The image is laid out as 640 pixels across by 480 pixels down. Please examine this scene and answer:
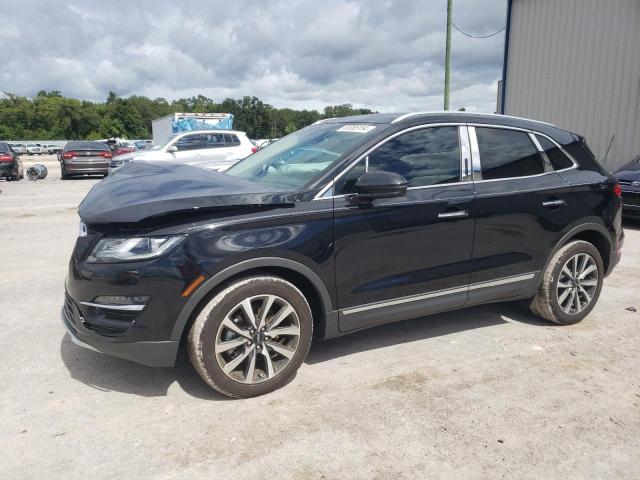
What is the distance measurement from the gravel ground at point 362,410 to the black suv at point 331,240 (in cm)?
32

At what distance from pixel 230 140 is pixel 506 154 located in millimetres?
12074

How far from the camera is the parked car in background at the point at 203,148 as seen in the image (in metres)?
14.3

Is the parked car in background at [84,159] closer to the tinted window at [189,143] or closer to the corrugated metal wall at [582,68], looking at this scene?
the tinted window at [189,143]

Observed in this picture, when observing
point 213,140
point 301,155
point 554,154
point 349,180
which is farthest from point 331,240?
point 213,140

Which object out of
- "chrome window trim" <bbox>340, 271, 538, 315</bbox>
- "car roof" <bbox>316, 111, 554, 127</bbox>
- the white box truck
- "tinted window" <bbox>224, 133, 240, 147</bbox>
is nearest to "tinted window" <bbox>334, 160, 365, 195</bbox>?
"car roof" <bbox>316, 111, 554, 127</bbox>

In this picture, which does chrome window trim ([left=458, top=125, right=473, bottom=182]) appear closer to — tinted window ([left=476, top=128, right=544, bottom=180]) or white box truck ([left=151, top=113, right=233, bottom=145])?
tinted window ([left=476, top=128, right=544, bottom=180])

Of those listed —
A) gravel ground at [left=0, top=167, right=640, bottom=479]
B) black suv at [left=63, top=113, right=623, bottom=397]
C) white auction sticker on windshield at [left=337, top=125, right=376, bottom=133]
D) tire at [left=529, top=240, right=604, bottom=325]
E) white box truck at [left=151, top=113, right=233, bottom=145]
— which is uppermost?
white box truck at [left=151, top=113, right=233, bottom=145]

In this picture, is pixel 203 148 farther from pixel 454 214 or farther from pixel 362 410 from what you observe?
pixel 362 410

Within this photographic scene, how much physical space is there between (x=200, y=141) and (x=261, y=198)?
40.9 feet

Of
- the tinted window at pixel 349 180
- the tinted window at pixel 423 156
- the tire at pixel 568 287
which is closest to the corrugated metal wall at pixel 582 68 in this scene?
the tire at pixel 568 287

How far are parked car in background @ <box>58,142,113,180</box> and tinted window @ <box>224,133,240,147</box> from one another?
7276mm

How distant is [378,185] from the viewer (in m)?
3.12

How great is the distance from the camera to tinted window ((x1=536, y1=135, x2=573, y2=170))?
4.23 metres

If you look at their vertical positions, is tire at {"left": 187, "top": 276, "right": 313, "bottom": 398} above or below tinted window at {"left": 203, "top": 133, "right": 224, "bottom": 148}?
below
